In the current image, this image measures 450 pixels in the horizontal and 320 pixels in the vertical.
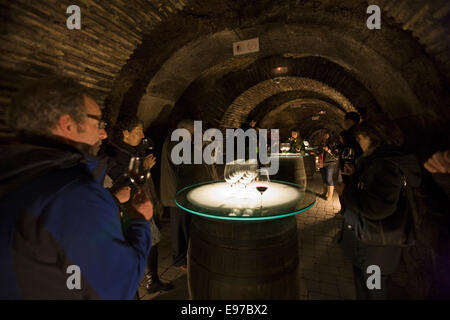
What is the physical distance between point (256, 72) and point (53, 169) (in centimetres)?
550

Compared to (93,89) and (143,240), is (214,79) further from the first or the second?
(143,240)

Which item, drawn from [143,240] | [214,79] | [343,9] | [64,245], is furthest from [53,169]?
[214,79]

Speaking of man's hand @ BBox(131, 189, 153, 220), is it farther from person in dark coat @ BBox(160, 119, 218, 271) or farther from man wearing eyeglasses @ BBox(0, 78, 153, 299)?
person in dark coat @ BBox(160, 119, 218, 271)

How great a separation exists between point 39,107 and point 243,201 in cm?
155

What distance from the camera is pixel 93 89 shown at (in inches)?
98.2

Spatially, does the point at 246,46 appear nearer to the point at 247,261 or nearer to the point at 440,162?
the point at 440,162

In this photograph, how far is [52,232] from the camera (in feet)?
2.39

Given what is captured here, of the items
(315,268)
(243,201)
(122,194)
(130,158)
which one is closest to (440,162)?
(243,201)

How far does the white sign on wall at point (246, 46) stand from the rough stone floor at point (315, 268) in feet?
11.9

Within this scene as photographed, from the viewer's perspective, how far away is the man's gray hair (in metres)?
0.89

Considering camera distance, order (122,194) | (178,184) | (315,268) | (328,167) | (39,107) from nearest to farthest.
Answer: (39,107), (122,194), (315,268), (178,184), (328,167)
